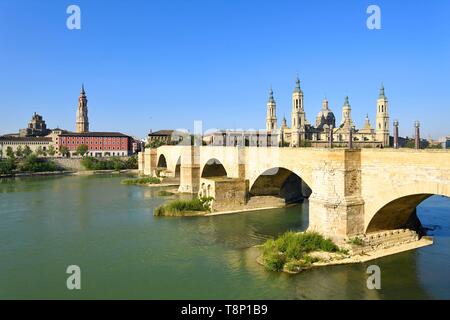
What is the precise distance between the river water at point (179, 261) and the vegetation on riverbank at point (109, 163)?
4497 centimetres

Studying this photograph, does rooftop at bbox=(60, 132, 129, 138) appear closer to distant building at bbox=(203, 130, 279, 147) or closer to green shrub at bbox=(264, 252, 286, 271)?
distant building at bbox=(203, 130, 279, 147)

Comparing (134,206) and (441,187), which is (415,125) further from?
(134,206)

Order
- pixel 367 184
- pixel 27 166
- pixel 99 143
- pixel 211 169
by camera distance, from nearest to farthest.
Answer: pixel 367 184, pixel 211 169, pixel 27 166, pixel 99 143

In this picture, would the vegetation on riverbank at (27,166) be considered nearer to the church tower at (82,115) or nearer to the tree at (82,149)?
the tree at (82,149)

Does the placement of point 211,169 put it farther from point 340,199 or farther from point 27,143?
point 27,143

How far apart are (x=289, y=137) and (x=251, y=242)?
6028 cm

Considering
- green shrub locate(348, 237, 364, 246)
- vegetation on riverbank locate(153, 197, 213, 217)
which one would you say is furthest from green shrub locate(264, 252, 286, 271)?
vegetation on riverbank locate(153, 197, 213, 217)

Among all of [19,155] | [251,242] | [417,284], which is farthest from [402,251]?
[19,155]

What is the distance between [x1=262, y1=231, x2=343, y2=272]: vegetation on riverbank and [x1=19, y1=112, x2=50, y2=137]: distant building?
342 feet

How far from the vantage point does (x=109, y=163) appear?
73500 millimetres

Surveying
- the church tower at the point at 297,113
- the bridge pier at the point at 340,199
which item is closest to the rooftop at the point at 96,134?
the church tower at the point at 297,113

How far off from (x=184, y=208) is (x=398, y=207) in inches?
543

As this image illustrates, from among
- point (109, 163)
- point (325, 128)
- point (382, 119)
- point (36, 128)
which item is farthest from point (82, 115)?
point (382, 119)

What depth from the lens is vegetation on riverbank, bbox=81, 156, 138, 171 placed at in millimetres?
71000
